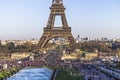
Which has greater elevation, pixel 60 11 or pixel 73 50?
pixel 60 11

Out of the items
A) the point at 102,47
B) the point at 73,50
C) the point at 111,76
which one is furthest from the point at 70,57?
the point at 111,76

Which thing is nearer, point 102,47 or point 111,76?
point 111,76

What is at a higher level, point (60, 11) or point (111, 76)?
point (60, 11)

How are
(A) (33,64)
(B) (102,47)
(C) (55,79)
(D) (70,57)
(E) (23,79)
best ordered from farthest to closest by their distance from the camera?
(B) (102,47), (D) (70,57), (A) (33,64), (E) (23,79), (C) (55,79)

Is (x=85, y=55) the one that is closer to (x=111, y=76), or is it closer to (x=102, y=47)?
(x=102, y=47)

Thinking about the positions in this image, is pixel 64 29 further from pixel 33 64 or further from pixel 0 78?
pixel 0 78

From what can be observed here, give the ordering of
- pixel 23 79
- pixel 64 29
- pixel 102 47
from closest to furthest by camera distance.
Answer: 1. pixel 23 79
2. pixel 64 29
3. pixel 102 47

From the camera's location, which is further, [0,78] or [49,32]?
[49,32]

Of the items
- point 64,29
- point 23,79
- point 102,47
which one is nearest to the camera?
point 23,79

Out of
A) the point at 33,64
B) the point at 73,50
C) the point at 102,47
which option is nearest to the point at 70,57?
the point at 73,50
